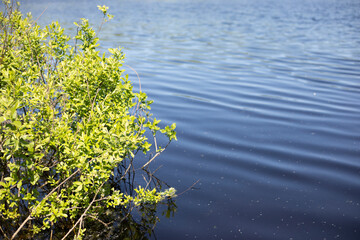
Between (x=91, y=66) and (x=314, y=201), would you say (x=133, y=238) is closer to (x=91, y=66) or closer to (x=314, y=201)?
(x=91, y=66)

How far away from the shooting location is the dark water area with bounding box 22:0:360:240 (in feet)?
18.4

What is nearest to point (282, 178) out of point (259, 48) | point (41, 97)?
point (41, 97)

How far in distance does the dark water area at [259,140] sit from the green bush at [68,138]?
4.73 feet

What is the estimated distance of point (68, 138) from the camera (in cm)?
425

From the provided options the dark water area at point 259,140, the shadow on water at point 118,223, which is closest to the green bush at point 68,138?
the shadow on water at point 118,223

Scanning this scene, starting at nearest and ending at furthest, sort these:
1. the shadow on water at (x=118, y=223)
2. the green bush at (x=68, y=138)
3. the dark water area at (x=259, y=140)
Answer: the green bush at (x=68, y=138), the shadow on water at (x=118, y=223), the dark water area at (x=259, y=140)

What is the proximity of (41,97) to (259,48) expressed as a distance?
18.5 m

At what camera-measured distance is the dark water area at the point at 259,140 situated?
5.61 metres

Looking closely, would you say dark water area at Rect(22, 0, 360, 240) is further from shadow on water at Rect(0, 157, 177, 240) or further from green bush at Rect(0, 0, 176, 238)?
green bush at Rect(0, 0, 176, 238)

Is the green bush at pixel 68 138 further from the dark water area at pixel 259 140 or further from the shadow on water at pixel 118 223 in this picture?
the dark water area at pixel 259 140

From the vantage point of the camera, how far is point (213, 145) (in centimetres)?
820

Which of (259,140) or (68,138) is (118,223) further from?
(259,140)

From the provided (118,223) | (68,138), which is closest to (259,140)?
(118,223)

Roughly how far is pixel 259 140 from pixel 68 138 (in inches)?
206
